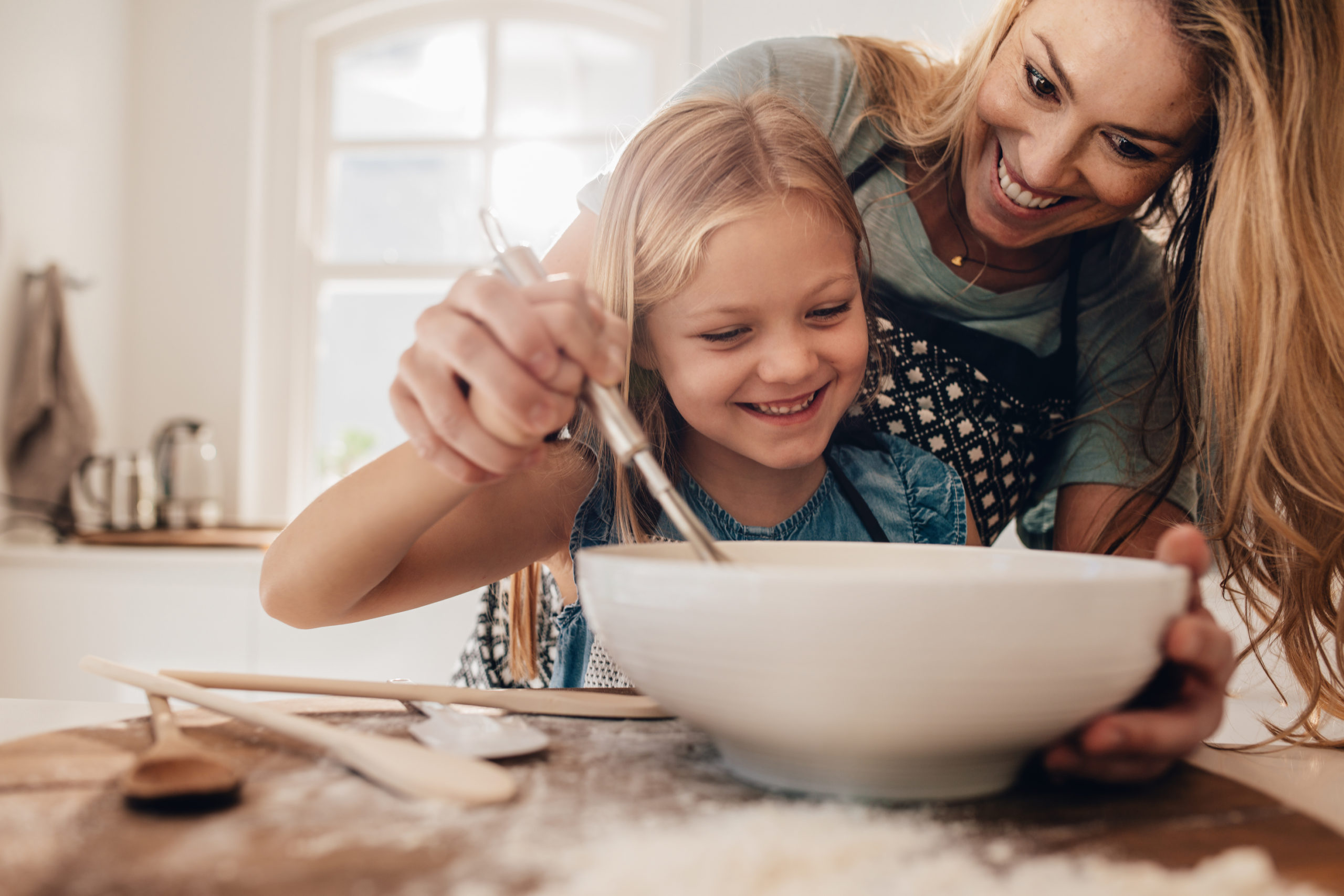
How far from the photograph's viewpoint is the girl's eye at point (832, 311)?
829mm

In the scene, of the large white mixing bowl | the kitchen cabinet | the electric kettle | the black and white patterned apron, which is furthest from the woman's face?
the electric kettle

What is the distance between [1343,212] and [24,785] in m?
1.02

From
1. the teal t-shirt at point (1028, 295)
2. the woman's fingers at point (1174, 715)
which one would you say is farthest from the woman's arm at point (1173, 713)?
the teal t-shirt at point (1028, 295)

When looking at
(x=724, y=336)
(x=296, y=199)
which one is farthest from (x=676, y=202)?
(x=296, y=199)

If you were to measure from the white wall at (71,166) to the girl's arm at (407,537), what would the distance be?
218 centimetres

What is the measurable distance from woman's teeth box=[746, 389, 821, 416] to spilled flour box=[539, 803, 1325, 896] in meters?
0.51

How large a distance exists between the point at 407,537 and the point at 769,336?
0.34 m

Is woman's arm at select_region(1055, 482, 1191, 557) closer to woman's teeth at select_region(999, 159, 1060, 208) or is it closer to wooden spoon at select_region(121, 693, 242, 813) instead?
woman's teeth at select_region(999, 159, 1060, 208)

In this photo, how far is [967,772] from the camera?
16.0 inches

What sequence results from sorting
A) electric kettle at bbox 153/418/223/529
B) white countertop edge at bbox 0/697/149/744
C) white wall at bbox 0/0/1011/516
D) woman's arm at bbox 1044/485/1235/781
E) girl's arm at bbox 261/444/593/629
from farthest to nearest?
white wall at bbox 0/0/1011/516
electric kettle at bbox 153/418/223/529
girl's arm at bbox 261/444/593/629
white countertop edge at bbox 0/697/149/744
woman's arm at bbox 1044/485/1235/781

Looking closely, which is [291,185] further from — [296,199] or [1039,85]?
[1039,85]

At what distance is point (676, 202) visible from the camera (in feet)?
2.77

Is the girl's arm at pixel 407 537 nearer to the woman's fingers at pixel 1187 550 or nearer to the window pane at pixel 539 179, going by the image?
the woman's fingers at pixel 1187 550

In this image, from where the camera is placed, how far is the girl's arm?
Answer: 0.64 m
